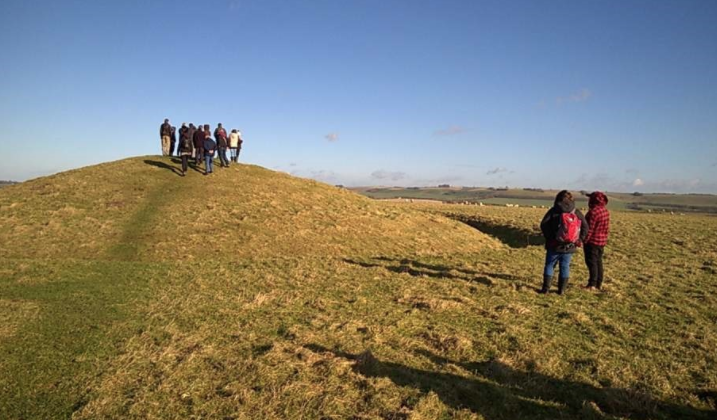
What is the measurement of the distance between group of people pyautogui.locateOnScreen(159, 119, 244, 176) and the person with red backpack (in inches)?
829

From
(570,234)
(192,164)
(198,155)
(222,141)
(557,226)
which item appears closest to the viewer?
(570,234)

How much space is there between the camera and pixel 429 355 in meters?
7.36

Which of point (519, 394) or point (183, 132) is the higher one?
point (183, 132)

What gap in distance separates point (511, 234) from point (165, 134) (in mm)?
26795

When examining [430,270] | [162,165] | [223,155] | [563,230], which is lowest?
[430,270]

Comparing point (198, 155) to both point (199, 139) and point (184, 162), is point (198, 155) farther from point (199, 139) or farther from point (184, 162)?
point (199, 139)

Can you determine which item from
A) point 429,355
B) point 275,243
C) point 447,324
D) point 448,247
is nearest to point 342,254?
point 275,243

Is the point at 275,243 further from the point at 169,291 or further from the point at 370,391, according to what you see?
the point at 370,391

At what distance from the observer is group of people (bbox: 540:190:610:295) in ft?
35.3

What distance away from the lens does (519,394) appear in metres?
6.04

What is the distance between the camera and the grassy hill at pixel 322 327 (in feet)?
19.1

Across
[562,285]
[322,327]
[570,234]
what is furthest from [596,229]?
Result: [322,327]

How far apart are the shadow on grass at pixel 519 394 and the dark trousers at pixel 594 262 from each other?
258 inches

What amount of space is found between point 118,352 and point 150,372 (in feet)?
3.88
